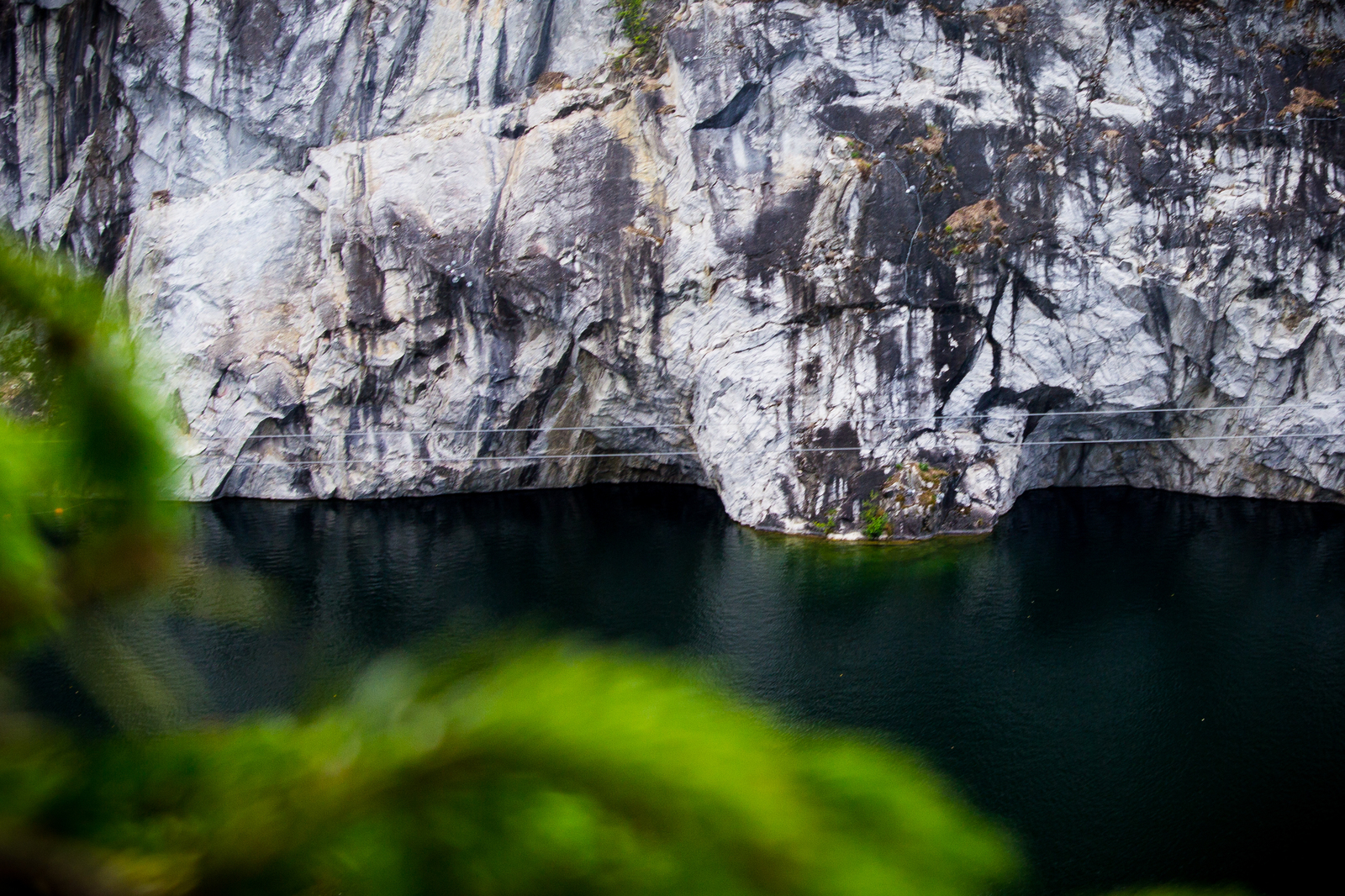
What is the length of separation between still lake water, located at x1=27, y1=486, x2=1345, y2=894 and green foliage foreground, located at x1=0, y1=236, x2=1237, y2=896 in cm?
503

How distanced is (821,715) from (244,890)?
10044 mm

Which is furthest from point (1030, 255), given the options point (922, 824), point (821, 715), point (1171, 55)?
point (922, 824)

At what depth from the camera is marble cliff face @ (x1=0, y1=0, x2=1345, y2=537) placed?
15.9 metres

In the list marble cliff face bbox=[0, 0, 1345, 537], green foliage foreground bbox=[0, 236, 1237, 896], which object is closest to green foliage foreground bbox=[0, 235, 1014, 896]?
green foliage foreground bbox=[0, 236, 1237, 896]

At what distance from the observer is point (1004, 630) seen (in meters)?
12.1

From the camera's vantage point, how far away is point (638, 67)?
17.1 meters

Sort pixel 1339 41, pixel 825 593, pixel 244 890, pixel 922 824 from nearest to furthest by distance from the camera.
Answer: pixel 244 890 → pixel 922 824 → pixel 825 593 → pixel 1339 41

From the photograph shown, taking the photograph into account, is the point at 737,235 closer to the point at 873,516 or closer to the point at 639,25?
the point at 639,25

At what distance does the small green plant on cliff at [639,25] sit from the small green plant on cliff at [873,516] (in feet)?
31.9

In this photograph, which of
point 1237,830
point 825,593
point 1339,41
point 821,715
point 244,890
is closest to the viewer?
point 244,890

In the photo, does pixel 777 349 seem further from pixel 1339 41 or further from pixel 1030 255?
pixel 1339 41

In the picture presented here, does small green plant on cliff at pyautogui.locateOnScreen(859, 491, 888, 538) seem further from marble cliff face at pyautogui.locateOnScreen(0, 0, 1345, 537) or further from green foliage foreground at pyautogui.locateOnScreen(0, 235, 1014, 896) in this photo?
green foliage foreground at pyautogui.locateOnScreen(0, 235, 1014, 896)

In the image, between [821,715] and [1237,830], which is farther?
[821,715]

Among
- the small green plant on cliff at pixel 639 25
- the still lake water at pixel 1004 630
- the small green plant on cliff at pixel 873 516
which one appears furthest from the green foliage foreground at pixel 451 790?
the small green plant on cliff at pixel 639 25
